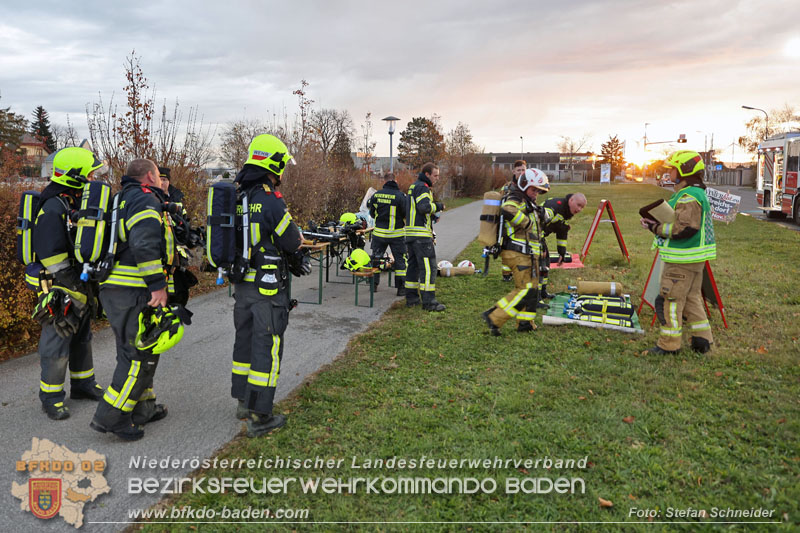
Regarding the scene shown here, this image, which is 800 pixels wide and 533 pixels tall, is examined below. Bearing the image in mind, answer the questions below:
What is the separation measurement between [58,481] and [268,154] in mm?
2786

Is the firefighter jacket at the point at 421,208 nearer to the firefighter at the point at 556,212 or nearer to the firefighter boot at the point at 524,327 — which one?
the firefighter at the point at 556,212

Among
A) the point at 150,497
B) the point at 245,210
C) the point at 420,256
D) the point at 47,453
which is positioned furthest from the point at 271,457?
the point at 420,256

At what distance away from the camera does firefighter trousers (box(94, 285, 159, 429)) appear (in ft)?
13.4

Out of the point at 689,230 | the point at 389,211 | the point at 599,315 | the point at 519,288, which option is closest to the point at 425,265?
the point at 389,211

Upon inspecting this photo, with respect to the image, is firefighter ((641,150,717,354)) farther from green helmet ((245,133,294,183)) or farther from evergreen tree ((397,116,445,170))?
evergreen tree ((397,116,445,170))

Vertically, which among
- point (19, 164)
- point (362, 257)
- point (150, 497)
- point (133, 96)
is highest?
point (133, 96)

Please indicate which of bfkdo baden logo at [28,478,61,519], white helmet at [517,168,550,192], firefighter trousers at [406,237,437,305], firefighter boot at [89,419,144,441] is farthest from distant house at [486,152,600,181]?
bfkdo baden logo at [28,478,61,519]

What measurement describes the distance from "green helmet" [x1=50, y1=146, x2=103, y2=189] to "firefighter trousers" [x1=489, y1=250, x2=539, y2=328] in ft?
15.5

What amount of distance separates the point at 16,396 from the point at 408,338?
424 centimetres

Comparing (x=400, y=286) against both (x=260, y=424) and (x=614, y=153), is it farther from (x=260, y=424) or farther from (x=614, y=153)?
(x=614, y=153)

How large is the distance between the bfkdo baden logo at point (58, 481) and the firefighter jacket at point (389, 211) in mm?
5808

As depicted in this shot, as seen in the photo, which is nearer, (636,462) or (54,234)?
(636,462)

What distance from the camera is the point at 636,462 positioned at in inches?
154

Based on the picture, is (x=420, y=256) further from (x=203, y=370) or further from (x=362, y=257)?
(x=203, y=370)
